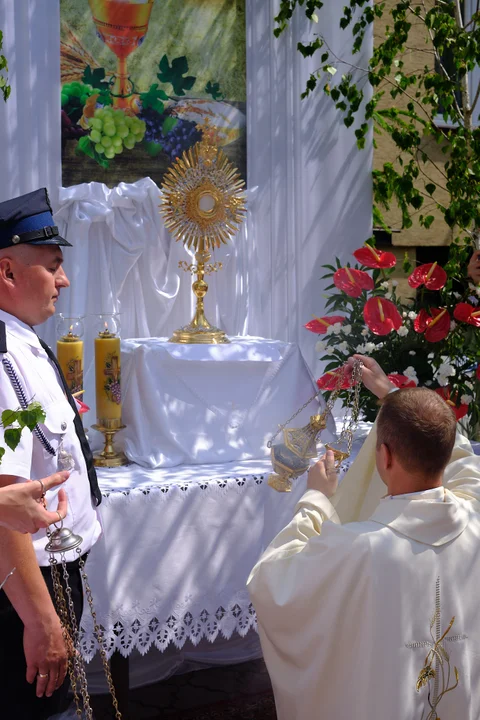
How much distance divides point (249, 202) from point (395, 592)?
10.3 feet

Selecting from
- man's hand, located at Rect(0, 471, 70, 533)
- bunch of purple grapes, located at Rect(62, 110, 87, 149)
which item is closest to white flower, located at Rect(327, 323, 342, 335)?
bunch of purple grapes, located at Rect(62, 110, 87, 149)

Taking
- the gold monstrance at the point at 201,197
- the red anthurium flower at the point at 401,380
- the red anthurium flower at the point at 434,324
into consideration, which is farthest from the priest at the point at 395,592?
the gold monstrance at the point at 201,197

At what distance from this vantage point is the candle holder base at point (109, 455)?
121 inches

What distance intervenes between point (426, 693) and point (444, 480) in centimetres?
57

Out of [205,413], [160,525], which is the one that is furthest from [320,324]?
[160,525]

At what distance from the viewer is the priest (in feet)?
5.91

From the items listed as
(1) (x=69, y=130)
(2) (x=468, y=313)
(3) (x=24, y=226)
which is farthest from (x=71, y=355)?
(1) (x=69, y=130)

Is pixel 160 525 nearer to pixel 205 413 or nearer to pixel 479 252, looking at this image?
pixel 205 413

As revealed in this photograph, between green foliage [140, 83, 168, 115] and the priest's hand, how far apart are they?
283cm

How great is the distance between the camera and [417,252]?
19.6ft

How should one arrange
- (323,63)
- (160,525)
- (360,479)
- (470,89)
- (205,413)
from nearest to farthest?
1. (360,479)
2. (160,525)
3. (205,413)
4. (323,63)
5. (470,89)

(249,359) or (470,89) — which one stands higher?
(470,89)

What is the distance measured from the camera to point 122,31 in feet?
14.0

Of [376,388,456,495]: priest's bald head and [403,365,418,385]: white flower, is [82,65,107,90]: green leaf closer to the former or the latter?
[403,365,418,385]: white flower
